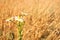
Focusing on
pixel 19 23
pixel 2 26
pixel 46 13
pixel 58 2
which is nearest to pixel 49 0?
pixel 58 2

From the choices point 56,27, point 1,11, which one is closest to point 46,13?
point 56,27

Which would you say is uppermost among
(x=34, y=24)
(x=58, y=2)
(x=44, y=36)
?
(x=58, y=2)

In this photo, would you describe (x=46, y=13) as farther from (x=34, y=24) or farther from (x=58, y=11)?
(x=34, y=24)

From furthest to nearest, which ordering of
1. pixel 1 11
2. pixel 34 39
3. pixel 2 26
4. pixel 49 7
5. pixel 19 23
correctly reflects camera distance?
pixel 49 7 → pixel 1 11 → pixel 2 26 → pixel 34 39 → pixel 19 23

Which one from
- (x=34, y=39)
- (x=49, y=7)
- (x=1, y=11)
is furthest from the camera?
(x=49, y=7)

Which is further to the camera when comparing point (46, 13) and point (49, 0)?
point (49, 0)

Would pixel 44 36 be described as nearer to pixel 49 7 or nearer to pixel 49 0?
pixel 49 7

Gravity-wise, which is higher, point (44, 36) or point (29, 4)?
point (29, 4)
